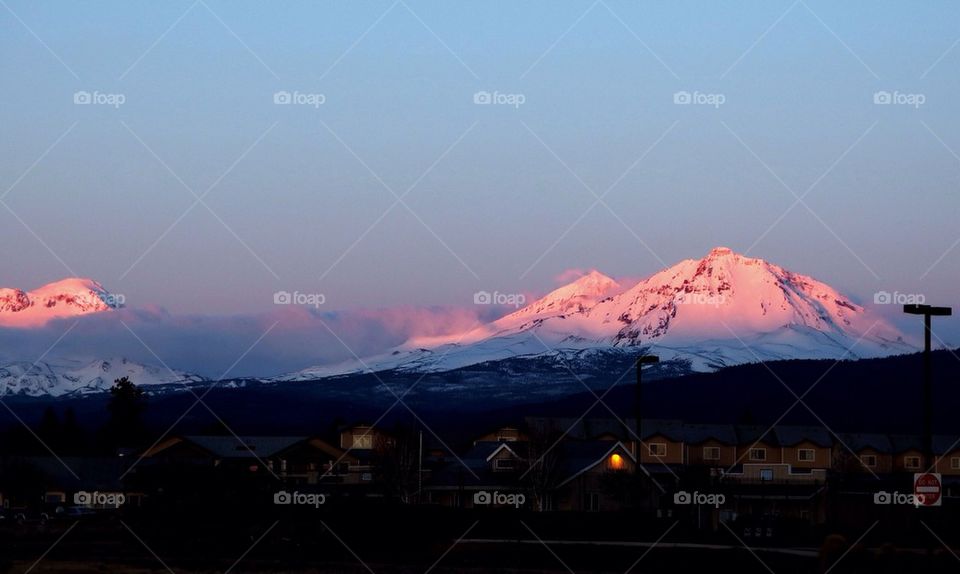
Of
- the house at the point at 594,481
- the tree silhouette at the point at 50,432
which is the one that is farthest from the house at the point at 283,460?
the tree silhouette at the point at 50,432

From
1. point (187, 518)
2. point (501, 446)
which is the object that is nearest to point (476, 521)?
point (187, 518)

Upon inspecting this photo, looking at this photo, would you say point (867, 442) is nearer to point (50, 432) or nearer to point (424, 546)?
point (424, 546)

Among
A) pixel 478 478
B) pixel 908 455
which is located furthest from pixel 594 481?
pixel 908 455

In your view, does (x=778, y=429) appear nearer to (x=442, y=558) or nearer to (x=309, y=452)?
(x=309, y=452)

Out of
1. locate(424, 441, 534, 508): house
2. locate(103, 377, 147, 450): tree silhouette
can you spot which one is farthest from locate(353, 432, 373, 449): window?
locate(103, 377, 147, 450): tree silhouette

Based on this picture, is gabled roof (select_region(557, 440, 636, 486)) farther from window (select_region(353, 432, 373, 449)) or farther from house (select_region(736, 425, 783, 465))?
window (select_region(353, 432, 373, 449))

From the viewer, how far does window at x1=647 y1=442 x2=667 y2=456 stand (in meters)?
116

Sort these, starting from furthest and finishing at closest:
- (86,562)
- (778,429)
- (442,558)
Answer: (778,429), (442,558), (86,562)

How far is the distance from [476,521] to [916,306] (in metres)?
24.8

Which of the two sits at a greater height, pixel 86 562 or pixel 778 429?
pixel 778 429

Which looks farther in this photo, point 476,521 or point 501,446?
point 501,446

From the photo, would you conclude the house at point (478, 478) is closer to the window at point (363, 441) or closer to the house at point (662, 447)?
the house at point (662, 447)

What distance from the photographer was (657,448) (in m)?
117

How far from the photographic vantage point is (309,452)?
112625 mm
